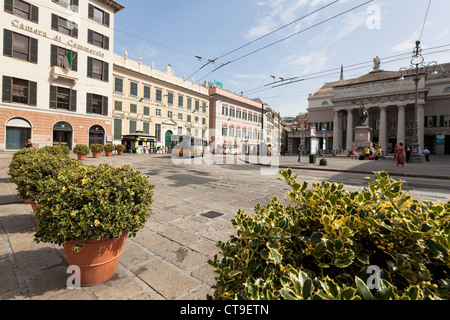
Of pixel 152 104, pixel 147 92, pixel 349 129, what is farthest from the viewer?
pixel 349 129

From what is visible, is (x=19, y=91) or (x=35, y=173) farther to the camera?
(x=19, y=91)

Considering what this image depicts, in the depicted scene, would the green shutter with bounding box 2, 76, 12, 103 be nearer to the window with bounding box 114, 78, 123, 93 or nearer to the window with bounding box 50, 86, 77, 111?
the window with bounding box 50, 86, 77, 111

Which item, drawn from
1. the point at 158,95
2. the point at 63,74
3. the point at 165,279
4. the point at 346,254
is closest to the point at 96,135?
the point at 63,74

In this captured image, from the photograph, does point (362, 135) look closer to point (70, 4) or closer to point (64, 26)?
point (64, 26)

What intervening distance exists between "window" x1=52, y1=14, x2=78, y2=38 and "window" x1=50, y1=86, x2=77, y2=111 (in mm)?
5897

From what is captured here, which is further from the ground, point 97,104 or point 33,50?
point 33,50

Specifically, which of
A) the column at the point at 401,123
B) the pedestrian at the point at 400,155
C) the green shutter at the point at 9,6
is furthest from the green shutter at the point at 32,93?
the column at the point at 401,123

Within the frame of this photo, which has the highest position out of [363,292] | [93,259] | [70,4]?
[70,4]

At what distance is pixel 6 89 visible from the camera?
1938 cm

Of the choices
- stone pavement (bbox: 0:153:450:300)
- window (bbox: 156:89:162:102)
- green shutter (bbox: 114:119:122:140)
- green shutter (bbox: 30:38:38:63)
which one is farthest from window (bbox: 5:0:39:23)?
stone pavement (bbox: 0:153:450:300)

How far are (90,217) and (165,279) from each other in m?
1.09

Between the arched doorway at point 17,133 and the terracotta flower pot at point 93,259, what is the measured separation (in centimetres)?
2552

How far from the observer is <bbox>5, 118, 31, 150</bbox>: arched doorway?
65.7ft
